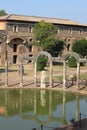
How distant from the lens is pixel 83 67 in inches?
2475

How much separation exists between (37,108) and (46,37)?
3737 cm

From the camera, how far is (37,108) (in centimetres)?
3000

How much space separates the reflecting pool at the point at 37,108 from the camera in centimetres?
2498

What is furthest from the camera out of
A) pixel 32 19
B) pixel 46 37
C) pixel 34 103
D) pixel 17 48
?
pixel 32 19

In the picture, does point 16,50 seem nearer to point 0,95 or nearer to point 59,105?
point 0,95

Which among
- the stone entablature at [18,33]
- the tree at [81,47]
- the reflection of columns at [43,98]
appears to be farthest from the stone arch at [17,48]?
the reflection of columns at [43,98]

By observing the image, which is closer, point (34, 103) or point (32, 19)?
point (34, 103)

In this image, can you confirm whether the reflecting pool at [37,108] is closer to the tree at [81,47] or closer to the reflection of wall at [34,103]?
the reflection of wall at [34,103]

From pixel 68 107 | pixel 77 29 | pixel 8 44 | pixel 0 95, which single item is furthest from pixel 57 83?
pixel 77 29

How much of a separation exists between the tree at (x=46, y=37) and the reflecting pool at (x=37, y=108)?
27.9 metres

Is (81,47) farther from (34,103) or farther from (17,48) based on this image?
(34,103)

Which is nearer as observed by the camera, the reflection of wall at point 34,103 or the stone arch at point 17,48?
the reflection of wall at point 34,103

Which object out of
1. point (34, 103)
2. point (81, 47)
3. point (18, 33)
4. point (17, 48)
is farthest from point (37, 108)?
point (17, 48)

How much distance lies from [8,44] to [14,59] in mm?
3649
